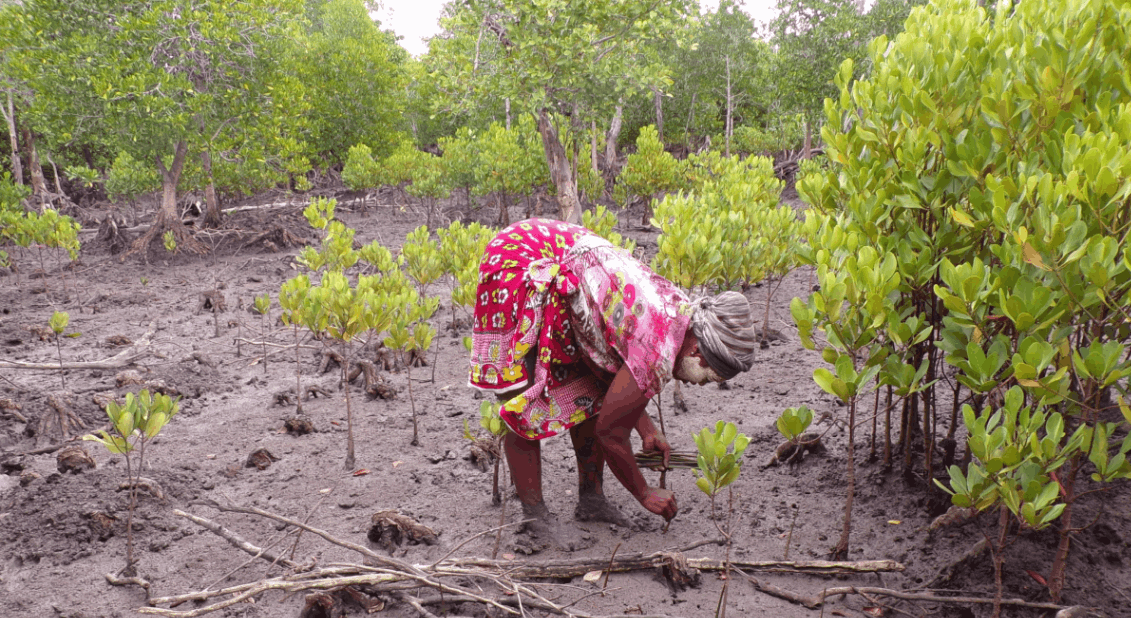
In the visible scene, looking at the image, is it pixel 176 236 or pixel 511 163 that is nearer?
pixel 176 236

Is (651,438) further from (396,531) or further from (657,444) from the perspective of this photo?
(396,531)

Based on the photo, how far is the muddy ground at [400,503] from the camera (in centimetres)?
255

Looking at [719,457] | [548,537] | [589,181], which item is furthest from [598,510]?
[589,181]

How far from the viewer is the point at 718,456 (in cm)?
231

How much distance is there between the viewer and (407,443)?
4.31m

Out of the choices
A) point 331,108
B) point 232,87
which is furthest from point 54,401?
point 331,108

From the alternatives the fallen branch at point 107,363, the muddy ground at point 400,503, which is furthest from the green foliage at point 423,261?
the fallen branch at point 107,363

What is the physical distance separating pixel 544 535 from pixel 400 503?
938 millimetres

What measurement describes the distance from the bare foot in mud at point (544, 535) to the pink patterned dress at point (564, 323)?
47 cm

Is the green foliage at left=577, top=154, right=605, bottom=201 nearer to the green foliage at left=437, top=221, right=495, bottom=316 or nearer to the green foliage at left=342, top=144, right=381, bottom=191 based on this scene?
the green foliage at left=342, top=144, right=381, bottom=191

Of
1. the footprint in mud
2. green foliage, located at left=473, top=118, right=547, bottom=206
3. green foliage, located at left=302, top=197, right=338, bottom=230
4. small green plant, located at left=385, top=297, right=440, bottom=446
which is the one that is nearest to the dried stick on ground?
the footprint in mud

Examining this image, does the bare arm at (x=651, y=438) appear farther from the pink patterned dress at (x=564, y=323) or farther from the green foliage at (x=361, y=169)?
the green foliage at (x=361, y=169)

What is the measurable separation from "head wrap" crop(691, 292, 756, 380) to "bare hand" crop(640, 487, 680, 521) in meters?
0.63

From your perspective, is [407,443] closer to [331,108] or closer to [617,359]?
[617,359]
